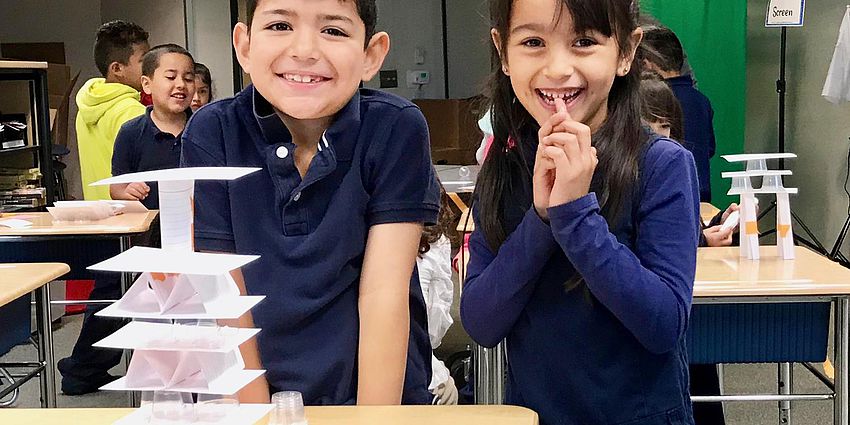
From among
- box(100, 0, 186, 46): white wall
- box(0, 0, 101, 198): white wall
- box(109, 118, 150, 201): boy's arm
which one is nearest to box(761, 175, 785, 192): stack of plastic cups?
box(109, 118, 150, 201): boy's arm

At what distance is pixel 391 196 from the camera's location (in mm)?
1379

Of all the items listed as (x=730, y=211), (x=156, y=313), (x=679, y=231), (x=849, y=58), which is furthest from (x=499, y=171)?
(x=849, y=58)

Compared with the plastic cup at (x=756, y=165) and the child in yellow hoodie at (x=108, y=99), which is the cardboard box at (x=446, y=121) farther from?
the plastic cup at (x=756, y=165)

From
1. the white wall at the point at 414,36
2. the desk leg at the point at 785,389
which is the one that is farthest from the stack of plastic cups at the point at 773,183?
the white wall at the point at 414,36

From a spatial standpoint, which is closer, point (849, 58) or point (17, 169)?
point (17, 169)

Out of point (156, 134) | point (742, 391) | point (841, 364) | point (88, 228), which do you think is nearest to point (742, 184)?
point (841, 364)

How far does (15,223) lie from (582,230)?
293 centimetres

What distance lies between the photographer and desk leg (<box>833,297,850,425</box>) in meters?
2.25

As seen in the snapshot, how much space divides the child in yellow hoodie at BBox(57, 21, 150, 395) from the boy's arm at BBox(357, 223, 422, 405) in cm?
258

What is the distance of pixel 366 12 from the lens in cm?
136

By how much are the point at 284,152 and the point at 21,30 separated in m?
8.55

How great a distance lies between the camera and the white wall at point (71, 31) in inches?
340

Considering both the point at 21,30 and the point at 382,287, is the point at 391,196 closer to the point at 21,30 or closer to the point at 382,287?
the point at 382,287

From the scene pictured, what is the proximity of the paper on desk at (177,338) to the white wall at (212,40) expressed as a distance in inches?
301
